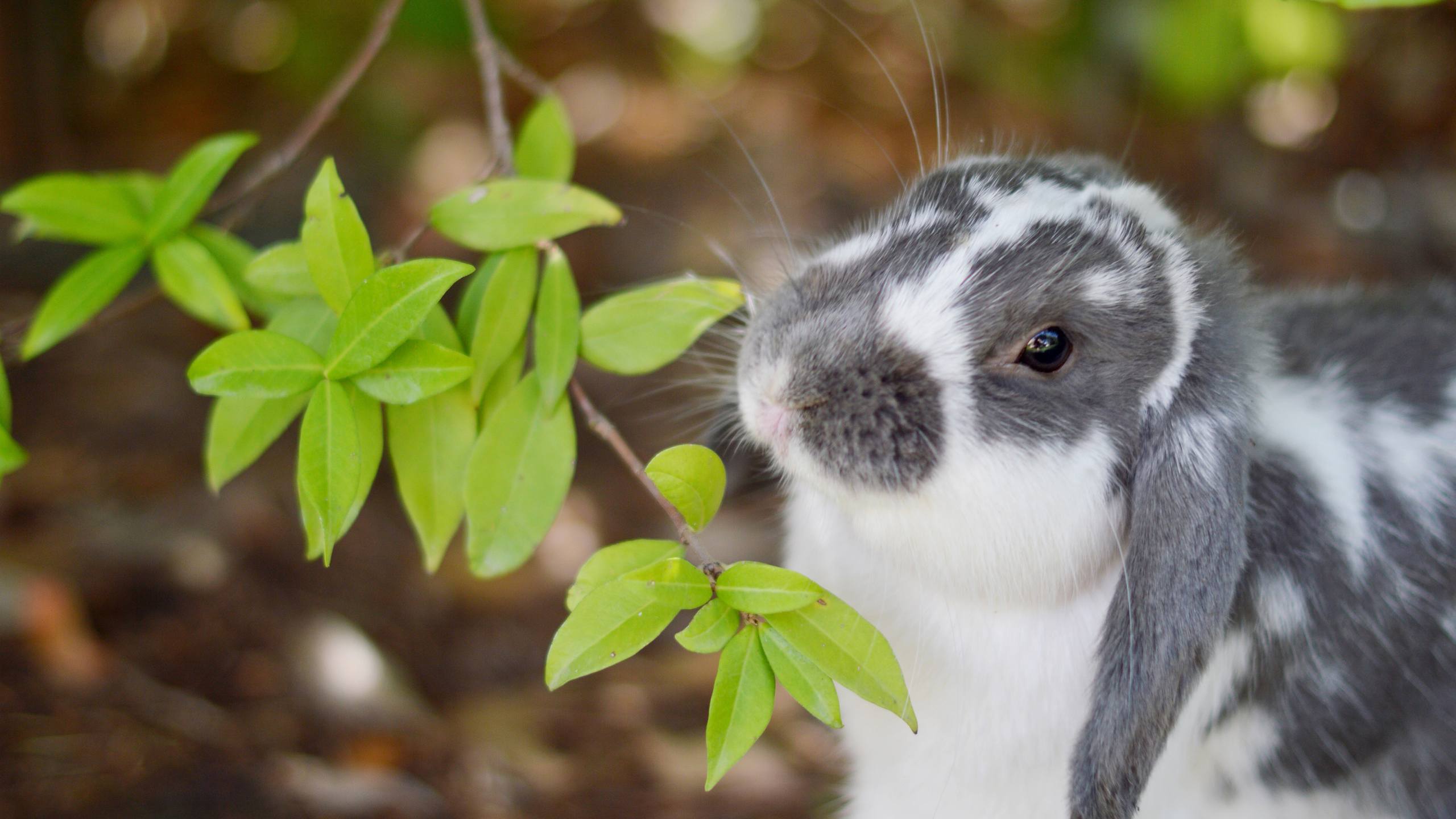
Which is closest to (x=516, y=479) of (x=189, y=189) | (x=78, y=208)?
(x=189, y=189)

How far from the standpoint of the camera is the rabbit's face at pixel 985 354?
1.59 metres

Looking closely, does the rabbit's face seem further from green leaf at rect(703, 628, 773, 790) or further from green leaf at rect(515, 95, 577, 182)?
green leaf at rect(515, 95, 577, 182)

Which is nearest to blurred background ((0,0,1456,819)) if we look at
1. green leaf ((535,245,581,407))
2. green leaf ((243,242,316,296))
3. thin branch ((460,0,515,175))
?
green leaf ((535,245,581,407))

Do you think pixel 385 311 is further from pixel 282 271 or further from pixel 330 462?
pixel 282 271

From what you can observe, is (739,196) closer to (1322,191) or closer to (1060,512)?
(1322,191)

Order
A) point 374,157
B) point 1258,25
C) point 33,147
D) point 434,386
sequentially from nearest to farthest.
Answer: point 434,386, point 1258,25, point 33,147, point 374,157

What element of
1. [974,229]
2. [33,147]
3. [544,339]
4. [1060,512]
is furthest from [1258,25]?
[33,147]

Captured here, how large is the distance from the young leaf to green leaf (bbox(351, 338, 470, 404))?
17.6 inches

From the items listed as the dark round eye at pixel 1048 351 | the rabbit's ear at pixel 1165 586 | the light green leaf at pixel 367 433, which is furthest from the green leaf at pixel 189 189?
the rabbit's ear at pixel 1165 586

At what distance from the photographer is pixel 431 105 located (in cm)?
427

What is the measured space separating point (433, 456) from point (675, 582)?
0.51 meters

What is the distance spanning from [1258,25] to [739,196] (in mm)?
1827

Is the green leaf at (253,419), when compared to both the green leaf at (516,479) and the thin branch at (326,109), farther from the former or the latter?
the thin branch at (326,109)

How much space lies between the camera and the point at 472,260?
3480 mm
